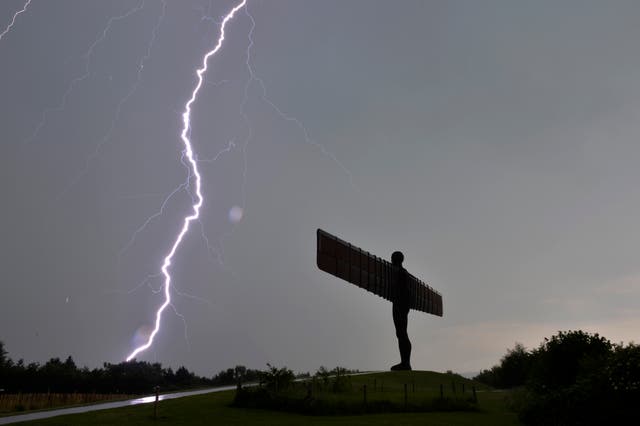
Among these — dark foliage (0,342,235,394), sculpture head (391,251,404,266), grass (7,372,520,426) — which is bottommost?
grass (7,372,520,426)

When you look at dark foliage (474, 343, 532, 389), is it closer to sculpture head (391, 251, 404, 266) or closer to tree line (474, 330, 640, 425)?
sculpture head (391, 251, 404, 266)

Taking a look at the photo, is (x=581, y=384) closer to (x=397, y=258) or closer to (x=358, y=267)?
(x=358, y=267)

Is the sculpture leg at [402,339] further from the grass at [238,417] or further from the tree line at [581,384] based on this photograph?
the tree line at [581,384]

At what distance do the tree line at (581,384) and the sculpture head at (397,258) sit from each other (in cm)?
1705

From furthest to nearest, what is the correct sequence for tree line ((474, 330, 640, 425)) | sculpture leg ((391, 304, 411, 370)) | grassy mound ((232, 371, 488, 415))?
sculpture leg ((391, 304, 411, 370)) < grassy mound ((232, 371, 488, 415)) < tree line ((474, 330, 640, 425))

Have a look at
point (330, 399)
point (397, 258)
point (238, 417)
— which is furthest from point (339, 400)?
point (397, 258)

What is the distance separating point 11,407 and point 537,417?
2506 centimetres

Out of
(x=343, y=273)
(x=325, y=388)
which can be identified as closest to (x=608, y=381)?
(x=325, y=388)

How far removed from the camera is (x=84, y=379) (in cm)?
4816

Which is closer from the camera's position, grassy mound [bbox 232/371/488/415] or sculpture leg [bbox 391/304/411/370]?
grassy mound [bbox 232/371/488/415]

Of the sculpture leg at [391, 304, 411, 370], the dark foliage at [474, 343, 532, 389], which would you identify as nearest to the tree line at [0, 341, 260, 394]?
the sculpture leg at [391, 304, 411, 370]

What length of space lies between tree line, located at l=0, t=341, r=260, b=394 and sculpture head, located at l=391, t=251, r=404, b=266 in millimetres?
16039

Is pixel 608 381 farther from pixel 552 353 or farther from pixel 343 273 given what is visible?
pixel 343 273

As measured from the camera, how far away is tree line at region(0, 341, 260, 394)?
46.2 metres
